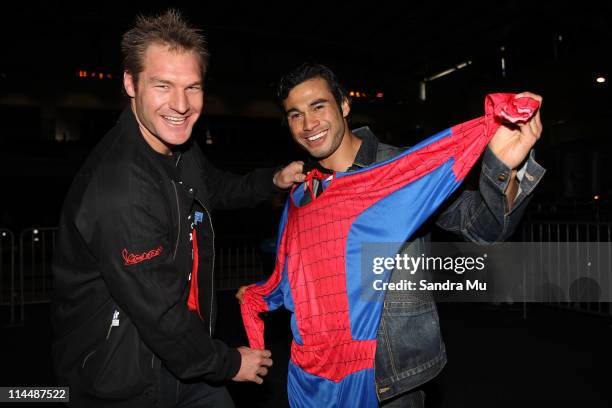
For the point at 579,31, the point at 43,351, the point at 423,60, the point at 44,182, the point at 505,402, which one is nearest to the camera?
the point at 505,402

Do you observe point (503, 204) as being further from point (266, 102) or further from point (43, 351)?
point (266, 102)

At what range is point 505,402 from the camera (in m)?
3.92

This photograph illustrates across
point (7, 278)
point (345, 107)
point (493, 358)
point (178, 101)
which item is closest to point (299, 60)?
point (7, 278)

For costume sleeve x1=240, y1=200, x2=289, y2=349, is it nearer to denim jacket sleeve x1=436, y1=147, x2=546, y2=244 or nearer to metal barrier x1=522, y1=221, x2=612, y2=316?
denim jacket sleeve x1=436, y1=147, x2=546, y2=244

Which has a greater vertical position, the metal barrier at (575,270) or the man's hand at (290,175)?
the man's hand at (290,175)

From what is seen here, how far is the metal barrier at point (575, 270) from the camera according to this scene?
6648 mm

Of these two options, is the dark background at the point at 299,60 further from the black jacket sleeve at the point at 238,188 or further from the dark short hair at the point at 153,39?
the dark short hair at the point at 153,39

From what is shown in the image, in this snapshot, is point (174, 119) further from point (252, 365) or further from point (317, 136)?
point (252, 365)

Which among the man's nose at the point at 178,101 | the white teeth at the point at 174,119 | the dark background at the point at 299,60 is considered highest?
the dark background at the point at 299,60

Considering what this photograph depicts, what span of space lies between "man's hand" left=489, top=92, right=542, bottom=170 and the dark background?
704cm

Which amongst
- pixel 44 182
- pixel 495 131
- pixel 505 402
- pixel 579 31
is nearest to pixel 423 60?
pixel 579 31

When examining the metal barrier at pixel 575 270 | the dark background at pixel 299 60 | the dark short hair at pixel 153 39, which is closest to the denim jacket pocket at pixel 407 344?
the dark short hair at pixel 153 39

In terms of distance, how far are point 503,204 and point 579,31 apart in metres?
18.6

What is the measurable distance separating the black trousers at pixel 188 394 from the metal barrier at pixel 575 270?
6.26 metres
